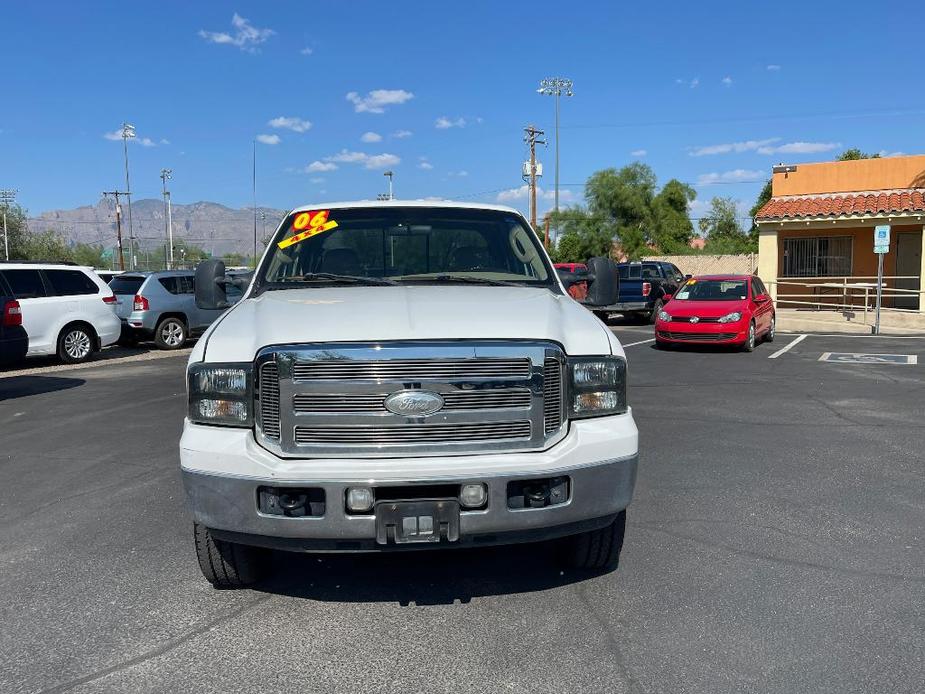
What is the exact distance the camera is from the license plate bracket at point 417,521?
319 centimetres

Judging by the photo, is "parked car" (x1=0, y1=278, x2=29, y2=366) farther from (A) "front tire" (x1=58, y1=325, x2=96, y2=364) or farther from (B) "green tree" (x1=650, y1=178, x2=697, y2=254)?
(B) "green tree" (x1=650, y1=178, x2=697, y2=254)

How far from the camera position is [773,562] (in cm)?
420

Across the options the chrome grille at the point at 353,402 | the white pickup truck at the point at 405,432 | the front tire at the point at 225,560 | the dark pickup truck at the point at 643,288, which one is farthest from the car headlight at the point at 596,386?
the dark pickup truck at the point at 643,288

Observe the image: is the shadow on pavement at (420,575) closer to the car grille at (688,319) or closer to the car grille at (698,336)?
the car grille at (698,336)

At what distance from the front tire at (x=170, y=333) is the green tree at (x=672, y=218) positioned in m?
48.8

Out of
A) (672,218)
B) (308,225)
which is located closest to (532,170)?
(672,218)

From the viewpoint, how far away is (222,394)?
3.36m

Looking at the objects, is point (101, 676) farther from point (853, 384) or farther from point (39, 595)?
point (853, 384)

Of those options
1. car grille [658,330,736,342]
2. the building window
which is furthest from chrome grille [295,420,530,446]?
the building window

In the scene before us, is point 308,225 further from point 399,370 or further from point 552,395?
point 552,395

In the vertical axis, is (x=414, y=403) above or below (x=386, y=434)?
above

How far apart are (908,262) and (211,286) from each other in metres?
24.0

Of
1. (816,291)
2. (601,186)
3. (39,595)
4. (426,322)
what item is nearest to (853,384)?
(426,322)

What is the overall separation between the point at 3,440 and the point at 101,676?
5.36m
